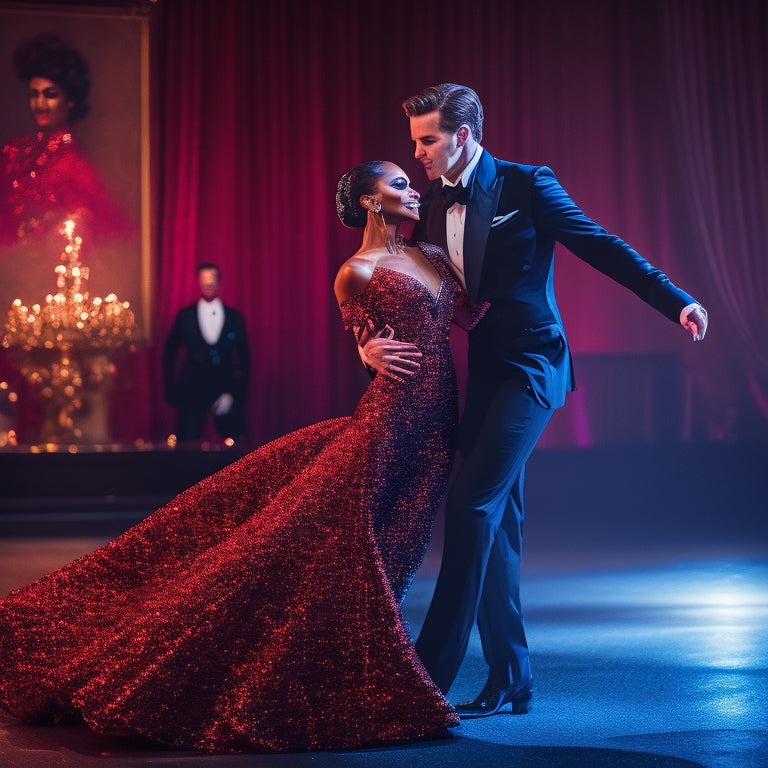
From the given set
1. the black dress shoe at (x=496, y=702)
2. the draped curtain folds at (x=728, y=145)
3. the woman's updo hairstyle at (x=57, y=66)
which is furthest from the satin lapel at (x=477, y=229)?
the woman's updo hairstyle at (x=57, y=66)

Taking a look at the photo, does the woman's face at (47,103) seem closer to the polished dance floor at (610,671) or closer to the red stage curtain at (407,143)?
the red stage curtain at (407,143)

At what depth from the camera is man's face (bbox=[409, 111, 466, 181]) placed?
256 cm

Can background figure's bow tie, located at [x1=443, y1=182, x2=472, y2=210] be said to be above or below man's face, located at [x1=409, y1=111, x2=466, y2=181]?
below

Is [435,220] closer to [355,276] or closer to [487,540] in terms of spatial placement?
[355,276]

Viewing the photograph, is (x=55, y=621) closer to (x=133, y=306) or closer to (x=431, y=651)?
(x=431, y=651)

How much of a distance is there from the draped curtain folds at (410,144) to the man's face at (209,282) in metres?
0.75

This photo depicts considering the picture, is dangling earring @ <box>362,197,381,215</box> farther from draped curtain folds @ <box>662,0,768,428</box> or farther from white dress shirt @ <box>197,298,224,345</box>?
draped curtain folds @ <box>662,0,768,428</box>

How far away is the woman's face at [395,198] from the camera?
2.53m

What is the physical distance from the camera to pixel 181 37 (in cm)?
787

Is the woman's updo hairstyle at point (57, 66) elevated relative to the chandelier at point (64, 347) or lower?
elevated

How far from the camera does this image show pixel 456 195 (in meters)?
2.57

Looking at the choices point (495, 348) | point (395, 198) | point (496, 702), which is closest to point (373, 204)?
point (395, 198)

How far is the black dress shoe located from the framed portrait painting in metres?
5.89

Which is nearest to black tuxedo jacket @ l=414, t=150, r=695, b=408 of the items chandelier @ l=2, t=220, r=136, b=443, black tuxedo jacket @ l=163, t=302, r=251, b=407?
black tuxedo jacket @ l=163, t=302, r=251, b=407
